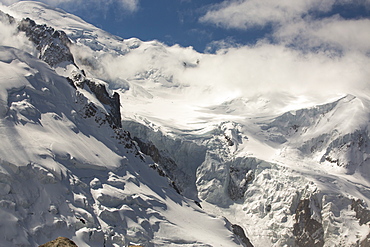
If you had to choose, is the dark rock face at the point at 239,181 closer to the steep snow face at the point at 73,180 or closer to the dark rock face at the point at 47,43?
the steep snow face at the point at 73,180

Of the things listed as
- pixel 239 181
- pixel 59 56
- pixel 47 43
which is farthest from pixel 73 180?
pixel 239 181

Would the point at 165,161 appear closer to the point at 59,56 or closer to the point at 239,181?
the point at 239,181

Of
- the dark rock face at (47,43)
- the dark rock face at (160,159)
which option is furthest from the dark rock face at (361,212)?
the dark rock face at (47,43)

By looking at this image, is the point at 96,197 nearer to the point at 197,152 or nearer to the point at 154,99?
the point at 197,152

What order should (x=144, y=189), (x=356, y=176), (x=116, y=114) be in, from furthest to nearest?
1. (x=356, y=176)
2. (x=116, y=114)
3. (x=144, y=189)

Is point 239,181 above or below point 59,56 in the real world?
below

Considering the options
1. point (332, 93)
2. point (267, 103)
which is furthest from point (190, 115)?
point (332, 93)
